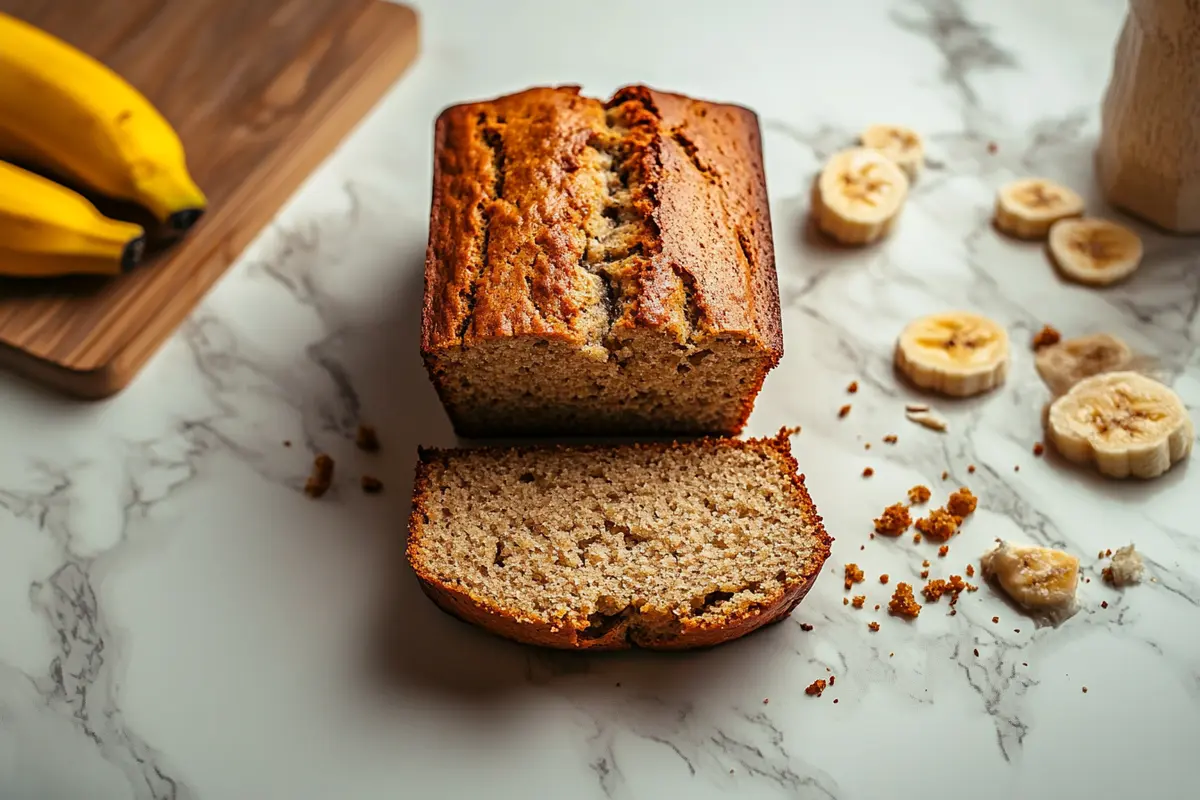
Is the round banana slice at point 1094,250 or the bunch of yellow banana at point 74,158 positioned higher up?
the bunch of yellow banana at point 74,158

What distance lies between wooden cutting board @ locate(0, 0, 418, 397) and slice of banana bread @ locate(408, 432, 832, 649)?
1.00 metres

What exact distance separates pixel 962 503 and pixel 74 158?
2548 mm

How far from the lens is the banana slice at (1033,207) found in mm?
3463

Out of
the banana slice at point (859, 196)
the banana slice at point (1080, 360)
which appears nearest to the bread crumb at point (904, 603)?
the banana slice at point (1080, 360)

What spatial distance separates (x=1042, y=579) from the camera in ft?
9.12

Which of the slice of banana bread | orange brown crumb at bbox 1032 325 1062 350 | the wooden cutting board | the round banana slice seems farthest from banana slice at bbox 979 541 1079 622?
the wooden cutting board

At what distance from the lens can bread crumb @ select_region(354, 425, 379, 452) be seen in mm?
3068

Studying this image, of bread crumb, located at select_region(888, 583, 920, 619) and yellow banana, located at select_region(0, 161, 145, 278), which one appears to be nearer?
bread crumb, located at select_region(888, 583, 920, 619)

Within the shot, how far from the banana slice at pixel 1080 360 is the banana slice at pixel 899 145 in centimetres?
75

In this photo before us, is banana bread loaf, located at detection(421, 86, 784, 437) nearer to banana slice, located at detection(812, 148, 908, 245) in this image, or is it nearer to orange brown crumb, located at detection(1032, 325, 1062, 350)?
banana slice, located at detection(812, 148, 908, 245)

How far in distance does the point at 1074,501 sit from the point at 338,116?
7.99ft

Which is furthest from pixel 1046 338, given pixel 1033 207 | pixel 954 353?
pixel 1033 207

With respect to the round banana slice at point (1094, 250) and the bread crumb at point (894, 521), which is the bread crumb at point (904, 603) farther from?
the round banana slice at point (1094, 250)

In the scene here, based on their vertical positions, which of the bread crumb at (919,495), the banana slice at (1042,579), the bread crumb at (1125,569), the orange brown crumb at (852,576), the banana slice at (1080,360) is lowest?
the bread crumb at (1125,569)
